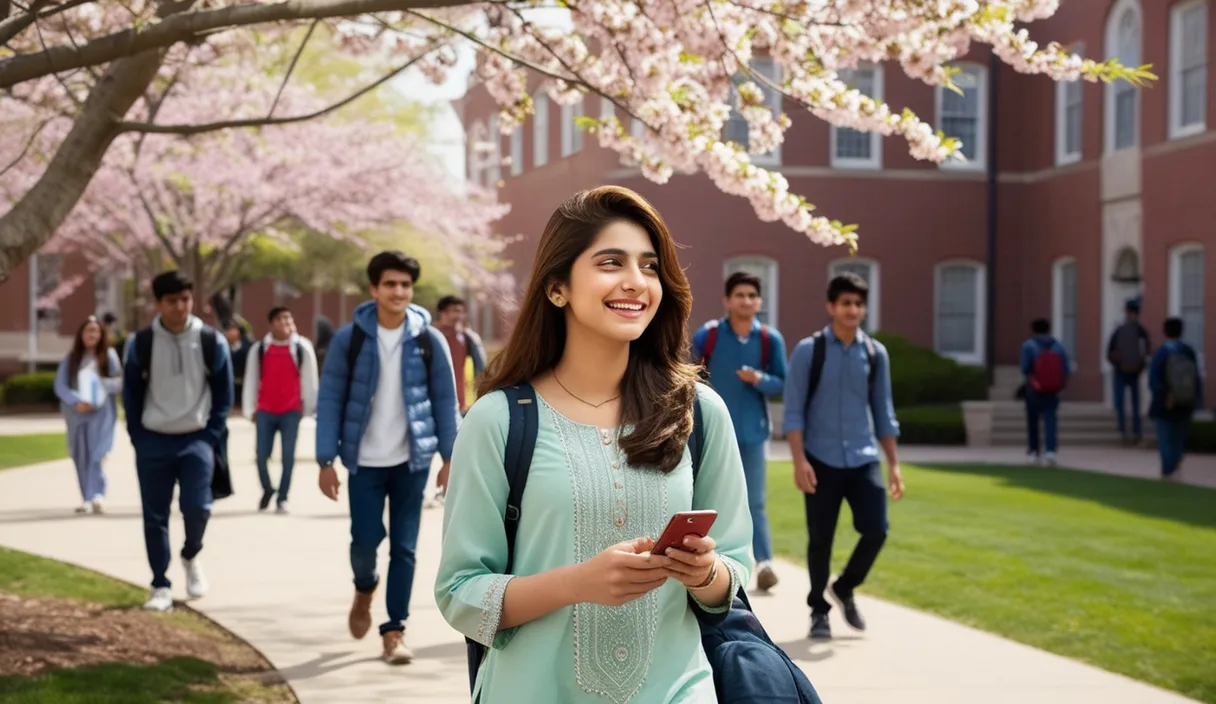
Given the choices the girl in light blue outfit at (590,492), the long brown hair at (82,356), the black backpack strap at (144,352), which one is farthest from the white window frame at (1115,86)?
the girl in light blue outfit at (590,492)

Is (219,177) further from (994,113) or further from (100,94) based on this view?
(100,94)

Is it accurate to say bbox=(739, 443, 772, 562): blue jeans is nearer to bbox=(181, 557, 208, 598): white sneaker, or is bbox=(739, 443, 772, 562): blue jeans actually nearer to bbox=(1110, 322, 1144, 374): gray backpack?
bbox=(181, 557, 208, 598): white sneaker

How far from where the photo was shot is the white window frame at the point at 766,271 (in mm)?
31109

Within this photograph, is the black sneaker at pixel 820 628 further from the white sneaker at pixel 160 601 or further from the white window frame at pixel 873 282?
the white window frame at pixel 873 282

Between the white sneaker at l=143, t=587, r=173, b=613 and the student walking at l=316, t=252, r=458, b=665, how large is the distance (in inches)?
62.1

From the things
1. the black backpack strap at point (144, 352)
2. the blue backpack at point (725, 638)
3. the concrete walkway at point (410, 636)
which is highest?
the black backpack strap at point (144, 352)

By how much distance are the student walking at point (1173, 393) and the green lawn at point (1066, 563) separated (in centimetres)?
71

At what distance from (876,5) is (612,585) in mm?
5776

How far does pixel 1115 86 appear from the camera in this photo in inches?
1097

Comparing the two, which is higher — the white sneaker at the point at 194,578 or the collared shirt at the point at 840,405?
the collared shirt at the point at 840,405

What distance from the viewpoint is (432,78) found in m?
10.8

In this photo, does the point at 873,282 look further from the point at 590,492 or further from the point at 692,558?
the point at 692,558

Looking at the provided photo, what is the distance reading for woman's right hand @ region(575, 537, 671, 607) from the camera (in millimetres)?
2930

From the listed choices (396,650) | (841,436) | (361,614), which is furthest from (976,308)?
(396,650)
